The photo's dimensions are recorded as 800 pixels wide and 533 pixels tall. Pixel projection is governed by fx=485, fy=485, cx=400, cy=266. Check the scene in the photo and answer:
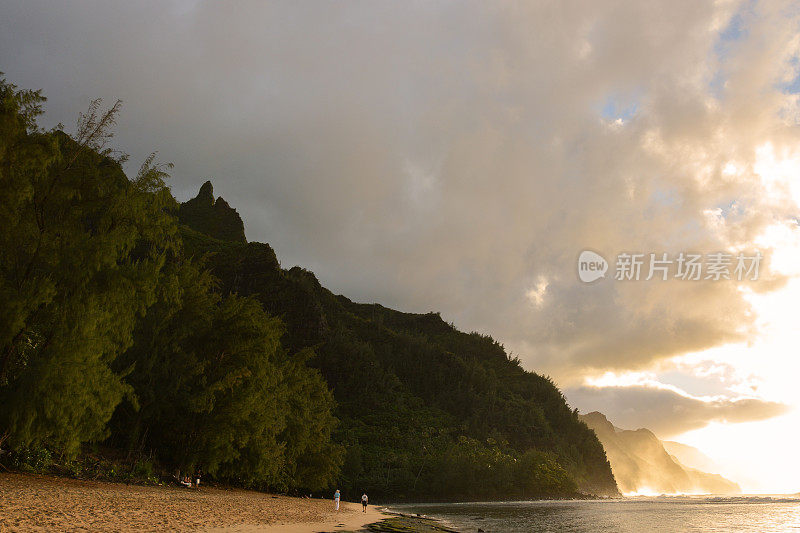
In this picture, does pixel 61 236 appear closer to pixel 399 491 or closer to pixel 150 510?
pixel 150 510

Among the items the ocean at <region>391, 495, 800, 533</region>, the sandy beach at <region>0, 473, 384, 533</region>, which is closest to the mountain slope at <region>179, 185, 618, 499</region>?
the ocean at <region>391, 495, 800, 533</region>

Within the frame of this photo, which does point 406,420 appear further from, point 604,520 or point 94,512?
point 94,512

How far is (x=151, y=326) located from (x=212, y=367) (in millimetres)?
6254

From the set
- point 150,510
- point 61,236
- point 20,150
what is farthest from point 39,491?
point 20,150

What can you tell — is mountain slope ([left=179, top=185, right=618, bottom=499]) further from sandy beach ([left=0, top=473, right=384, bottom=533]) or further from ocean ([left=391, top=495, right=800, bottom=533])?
sandy beach ([left=0, top=473, right=384, bottom=533])

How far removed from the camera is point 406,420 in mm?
149750

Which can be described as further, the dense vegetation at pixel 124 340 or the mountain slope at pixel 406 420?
the mountain slope at pixel 406 420

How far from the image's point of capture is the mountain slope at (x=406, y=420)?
116m

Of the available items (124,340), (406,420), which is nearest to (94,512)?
(124,340)

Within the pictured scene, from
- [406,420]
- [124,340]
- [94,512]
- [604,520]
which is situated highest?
[124,340]

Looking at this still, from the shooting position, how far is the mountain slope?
116125 millimetres

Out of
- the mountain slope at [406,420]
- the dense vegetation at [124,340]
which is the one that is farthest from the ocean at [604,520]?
the mountain slope at [406,420]

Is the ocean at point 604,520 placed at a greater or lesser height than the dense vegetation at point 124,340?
lesser

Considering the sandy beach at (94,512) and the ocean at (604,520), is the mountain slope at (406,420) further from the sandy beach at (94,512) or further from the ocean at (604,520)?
the sandy beach at (94,512)
